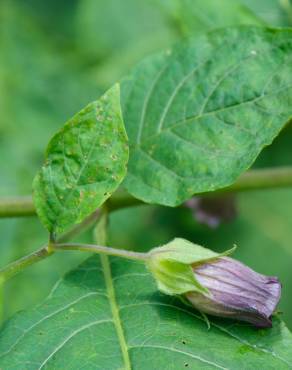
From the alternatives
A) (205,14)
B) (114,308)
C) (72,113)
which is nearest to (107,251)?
(114,308)

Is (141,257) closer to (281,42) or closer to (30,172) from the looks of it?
(281,42)

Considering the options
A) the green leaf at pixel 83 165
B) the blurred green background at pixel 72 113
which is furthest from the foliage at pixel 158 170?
the blurred green background at pixel 72 113

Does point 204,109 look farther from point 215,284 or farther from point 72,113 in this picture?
point 72,113

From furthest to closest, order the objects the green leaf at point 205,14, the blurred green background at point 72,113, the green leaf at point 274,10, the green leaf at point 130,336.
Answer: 1. the blurred green background at point 72,113
2. the green leaf at point 274,10
3. the green leaf at point 205,14
4. the green leaf at point 130,336

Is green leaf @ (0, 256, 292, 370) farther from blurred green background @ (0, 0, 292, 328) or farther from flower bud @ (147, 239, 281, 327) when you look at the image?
blurred green background @ (0, 0, 292, 328)

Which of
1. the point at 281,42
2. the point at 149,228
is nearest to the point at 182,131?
the point at 281,42

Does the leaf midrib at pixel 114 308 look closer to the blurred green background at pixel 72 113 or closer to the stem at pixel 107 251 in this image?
the stem at pixel 107 251
